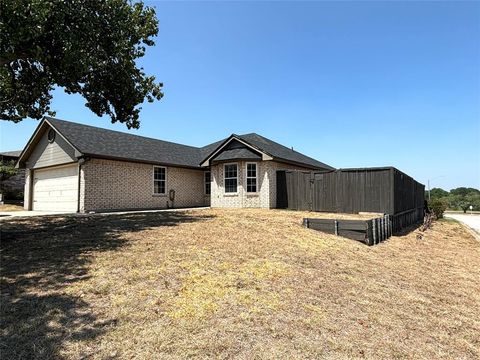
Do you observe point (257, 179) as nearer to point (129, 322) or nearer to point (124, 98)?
point (124, 98)

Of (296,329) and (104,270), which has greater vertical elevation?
(104,270)

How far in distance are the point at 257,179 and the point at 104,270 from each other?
13.5m

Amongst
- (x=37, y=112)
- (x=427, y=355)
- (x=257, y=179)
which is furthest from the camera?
(x=257, y=179)

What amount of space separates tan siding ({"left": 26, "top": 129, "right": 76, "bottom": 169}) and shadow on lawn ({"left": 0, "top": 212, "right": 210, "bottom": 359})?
355 inches

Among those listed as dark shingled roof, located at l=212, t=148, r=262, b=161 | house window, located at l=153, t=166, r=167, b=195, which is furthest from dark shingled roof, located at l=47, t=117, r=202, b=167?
dark shingled roof, located at l=212, t=148, r=262, b=161

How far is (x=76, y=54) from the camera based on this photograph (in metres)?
9.14

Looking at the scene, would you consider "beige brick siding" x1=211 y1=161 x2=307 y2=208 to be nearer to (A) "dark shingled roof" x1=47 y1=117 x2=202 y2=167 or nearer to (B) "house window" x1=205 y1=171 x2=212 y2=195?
(A) "dark shingled roof" x1=47 y1=117 x2=202 y2=167

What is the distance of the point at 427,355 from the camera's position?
388 cm

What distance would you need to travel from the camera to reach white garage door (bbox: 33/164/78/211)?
56.1 ft

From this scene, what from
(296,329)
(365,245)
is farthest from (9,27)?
(365,245)

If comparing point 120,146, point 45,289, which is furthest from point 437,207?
point 45,289

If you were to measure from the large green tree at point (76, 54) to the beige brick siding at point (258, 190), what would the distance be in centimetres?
765

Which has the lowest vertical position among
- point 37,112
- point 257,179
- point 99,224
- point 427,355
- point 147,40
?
point 427,355

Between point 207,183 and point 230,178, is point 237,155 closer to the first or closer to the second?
point 230,178
